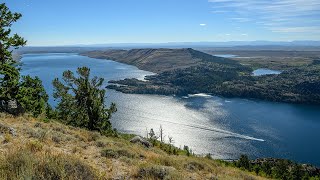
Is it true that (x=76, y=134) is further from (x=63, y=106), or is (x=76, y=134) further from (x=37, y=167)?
(x=63, y=106)

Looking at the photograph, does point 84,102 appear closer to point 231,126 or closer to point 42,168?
point 42,168

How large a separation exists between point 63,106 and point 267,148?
276 ft

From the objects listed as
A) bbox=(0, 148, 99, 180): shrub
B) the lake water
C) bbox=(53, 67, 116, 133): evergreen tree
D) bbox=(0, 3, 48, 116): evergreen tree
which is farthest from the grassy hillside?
the lake water

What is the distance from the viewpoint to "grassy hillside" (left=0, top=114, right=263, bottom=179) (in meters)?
10.5

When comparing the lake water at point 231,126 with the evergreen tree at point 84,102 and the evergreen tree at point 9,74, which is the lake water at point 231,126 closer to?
the evergreen tree at point 84,102

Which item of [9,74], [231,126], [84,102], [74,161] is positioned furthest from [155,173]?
[231,126]

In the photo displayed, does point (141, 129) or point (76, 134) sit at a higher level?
point (76, 134)

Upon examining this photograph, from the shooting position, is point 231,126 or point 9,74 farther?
point 231,126

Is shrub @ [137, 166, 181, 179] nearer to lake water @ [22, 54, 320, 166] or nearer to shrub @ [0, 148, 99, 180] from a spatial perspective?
shrub @ [0, 148, 99, 180]

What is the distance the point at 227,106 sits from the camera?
191 metres

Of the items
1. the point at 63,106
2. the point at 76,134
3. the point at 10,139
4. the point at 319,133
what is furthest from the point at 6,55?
the point at 319,133

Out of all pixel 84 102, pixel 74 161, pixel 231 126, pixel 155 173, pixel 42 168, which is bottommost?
pixel 231 126

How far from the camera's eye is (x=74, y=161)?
1173 cm

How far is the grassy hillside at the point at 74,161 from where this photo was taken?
415 inches
